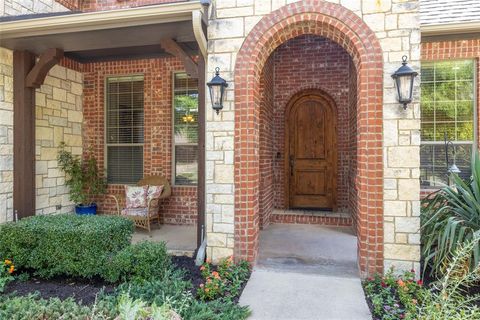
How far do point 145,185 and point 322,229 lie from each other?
3.07m

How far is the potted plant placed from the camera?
5312mm

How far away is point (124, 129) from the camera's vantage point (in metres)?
5.79

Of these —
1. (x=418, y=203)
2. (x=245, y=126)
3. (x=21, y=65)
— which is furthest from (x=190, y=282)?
(x=21, y=65)

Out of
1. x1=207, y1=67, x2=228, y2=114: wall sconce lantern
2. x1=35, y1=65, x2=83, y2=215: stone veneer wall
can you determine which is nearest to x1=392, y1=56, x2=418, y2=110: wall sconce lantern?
x1=207, y1=67, x2=228, y2=114: wall sconce lantern

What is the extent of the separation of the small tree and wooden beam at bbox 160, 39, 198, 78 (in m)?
2.84

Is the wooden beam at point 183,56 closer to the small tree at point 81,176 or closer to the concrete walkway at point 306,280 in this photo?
the concrete walkway at point 306,280

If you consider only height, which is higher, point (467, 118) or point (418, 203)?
point (467, 118)

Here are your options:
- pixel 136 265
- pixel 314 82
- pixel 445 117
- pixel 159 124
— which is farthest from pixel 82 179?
pixel 445 117

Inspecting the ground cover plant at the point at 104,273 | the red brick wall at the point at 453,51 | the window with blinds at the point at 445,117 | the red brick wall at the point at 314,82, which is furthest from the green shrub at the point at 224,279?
the red brick wall at the point at 453,51

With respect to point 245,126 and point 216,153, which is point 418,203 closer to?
point 245,126

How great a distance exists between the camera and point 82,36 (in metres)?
3.89

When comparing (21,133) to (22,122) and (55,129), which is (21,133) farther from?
(55,129)

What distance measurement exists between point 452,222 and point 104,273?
3.40 meters

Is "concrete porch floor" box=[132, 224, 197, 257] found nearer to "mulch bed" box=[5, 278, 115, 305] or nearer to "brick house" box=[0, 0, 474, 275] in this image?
"brick house" box=[0, 0, 474, 275]
